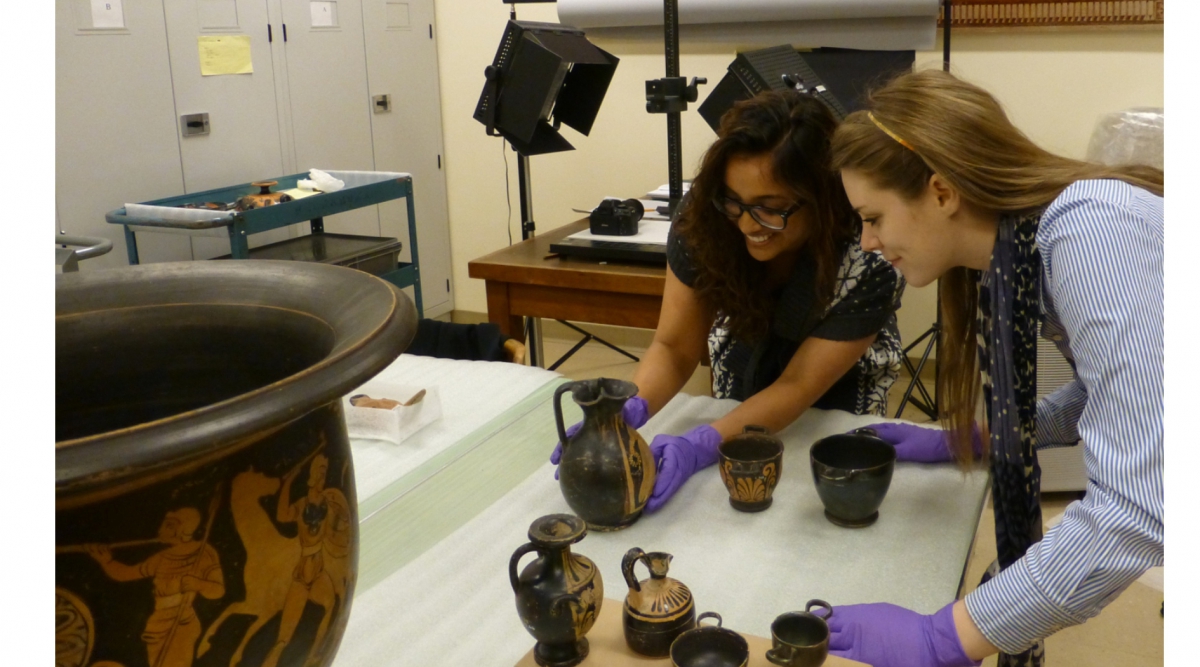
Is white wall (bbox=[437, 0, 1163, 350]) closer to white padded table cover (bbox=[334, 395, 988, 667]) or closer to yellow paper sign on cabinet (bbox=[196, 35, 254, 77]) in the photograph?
yellow paper sign on cabinet (bbox=[196, 35, 254, 77])

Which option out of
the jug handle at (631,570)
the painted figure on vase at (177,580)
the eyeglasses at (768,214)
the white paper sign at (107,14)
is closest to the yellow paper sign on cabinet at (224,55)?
the white paper sign at (107,14)

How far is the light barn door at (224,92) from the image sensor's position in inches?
123

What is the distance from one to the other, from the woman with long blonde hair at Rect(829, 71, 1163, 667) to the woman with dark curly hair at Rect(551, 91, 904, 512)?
22 cm

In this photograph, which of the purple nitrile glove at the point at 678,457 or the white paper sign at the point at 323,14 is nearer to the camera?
the purple nitrile glove at the point at 678,457

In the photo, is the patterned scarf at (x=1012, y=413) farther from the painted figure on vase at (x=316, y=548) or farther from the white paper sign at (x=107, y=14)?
the white paper sign at (x=107, y=14)

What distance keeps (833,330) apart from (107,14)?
2.40m

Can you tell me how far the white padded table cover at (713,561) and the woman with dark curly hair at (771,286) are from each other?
0.12 m

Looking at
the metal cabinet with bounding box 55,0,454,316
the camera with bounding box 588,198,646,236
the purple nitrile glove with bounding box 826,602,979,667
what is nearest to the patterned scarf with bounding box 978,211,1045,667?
the purple nitrile glove with bounding box 826,602,979,667

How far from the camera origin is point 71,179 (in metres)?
2.80

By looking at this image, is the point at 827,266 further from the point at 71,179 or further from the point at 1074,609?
the point at 71,179

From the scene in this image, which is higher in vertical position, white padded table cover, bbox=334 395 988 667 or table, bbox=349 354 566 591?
table, bbox=349 354 566 591

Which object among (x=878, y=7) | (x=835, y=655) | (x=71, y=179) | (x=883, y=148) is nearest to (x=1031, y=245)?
(x=883, y=148)

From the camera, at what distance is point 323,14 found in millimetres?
3588

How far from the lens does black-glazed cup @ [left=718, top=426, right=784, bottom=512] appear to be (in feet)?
4.15
